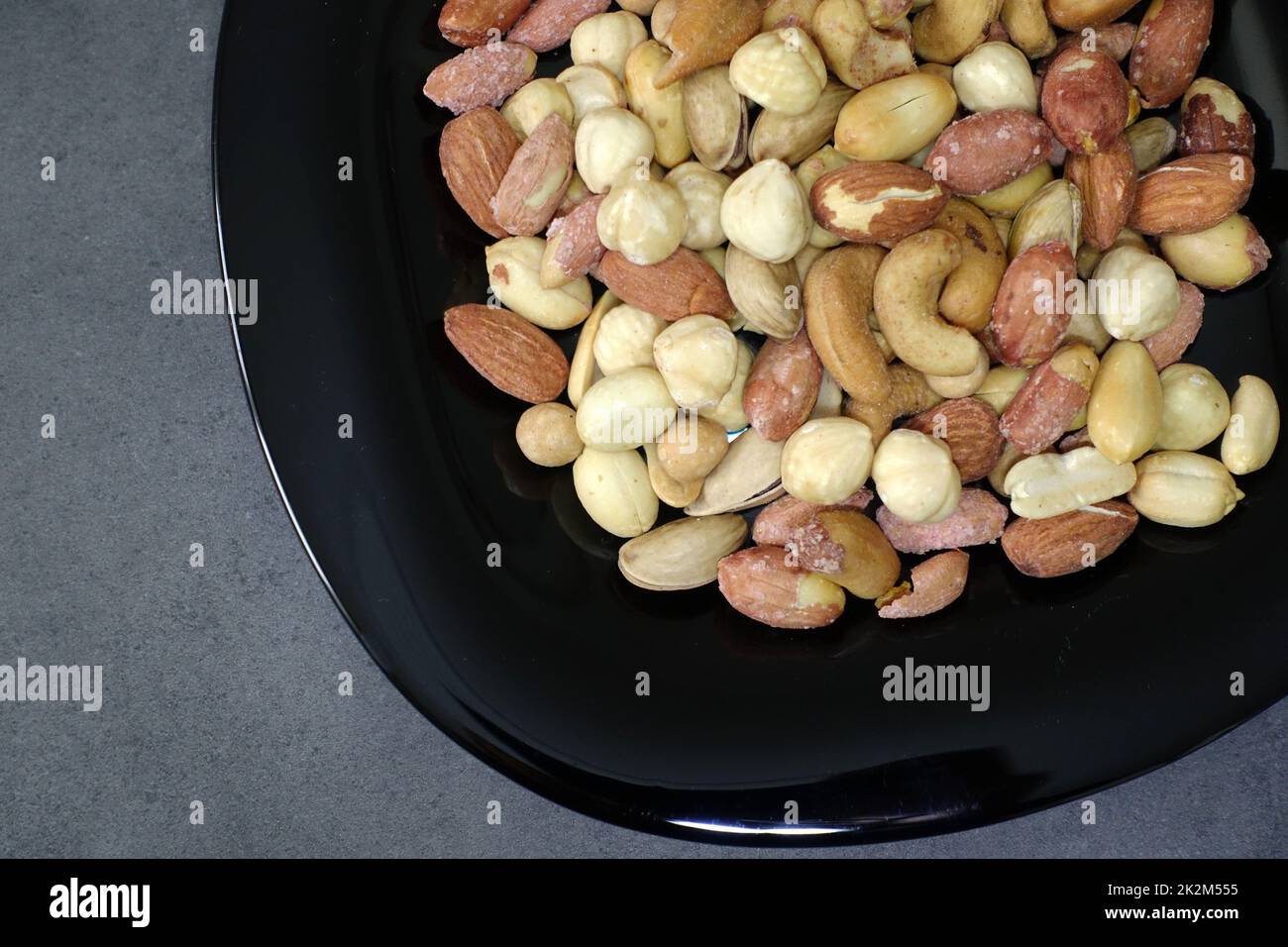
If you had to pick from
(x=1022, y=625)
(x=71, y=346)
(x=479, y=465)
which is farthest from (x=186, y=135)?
(x=1022, y=625)

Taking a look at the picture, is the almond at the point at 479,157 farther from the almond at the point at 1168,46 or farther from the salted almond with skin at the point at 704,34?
the almond at the point at 1168,46

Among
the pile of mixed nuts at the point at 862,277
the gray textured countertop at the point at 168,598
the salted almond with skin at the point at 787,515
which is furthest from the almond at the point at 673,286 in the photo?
the gray textured countertop at the point at 168,598

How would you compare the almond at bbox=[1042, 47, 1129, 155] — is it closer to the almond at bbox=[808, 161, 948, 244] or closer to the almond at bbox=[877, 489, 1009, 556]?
the almond at bbox=[808, 161, 948, 244]

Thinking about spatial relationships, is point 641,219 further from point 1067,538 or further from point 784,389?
point 1067,538

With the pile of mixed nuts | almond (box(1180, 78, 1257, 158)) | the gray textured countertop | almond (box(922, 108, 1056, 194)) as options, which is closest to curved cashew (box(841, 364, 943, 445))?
the pile of mixed nuts
